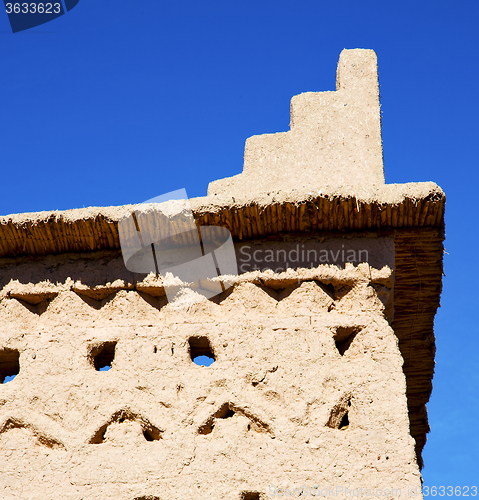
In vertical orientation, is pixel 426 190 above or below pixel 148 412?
above

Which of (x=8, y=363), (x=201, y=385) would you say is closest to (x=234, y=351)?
(x=201, y=385)

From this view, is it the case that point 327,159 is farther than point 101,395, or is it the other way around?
point 327,159

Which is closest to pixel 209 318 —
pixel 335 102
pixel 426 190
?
pixel 426 190

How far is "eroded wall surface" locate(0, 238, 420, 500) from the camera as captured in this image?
109 inches

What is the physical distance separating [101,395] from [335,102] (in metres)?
2.48

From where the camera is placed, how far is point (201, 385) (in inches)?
120

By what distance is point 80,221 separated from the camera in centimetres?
352

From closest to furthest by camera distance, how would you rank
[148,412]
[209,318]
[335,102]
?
[148,412], [209,318], [335,102]

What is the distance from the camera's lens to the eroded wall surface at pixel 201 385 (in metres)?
2.77

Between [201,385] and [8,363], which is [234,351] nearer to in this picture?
[201,385]

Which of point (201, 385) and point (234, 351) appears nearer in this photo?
point (201, 385)

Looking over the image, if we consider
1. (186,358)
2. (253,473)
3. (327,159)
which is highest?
(327,159)

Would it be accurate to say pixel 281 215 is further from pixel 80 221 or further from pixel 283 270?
pixel 80 221

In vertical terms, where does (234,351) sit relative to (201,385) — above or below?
above
